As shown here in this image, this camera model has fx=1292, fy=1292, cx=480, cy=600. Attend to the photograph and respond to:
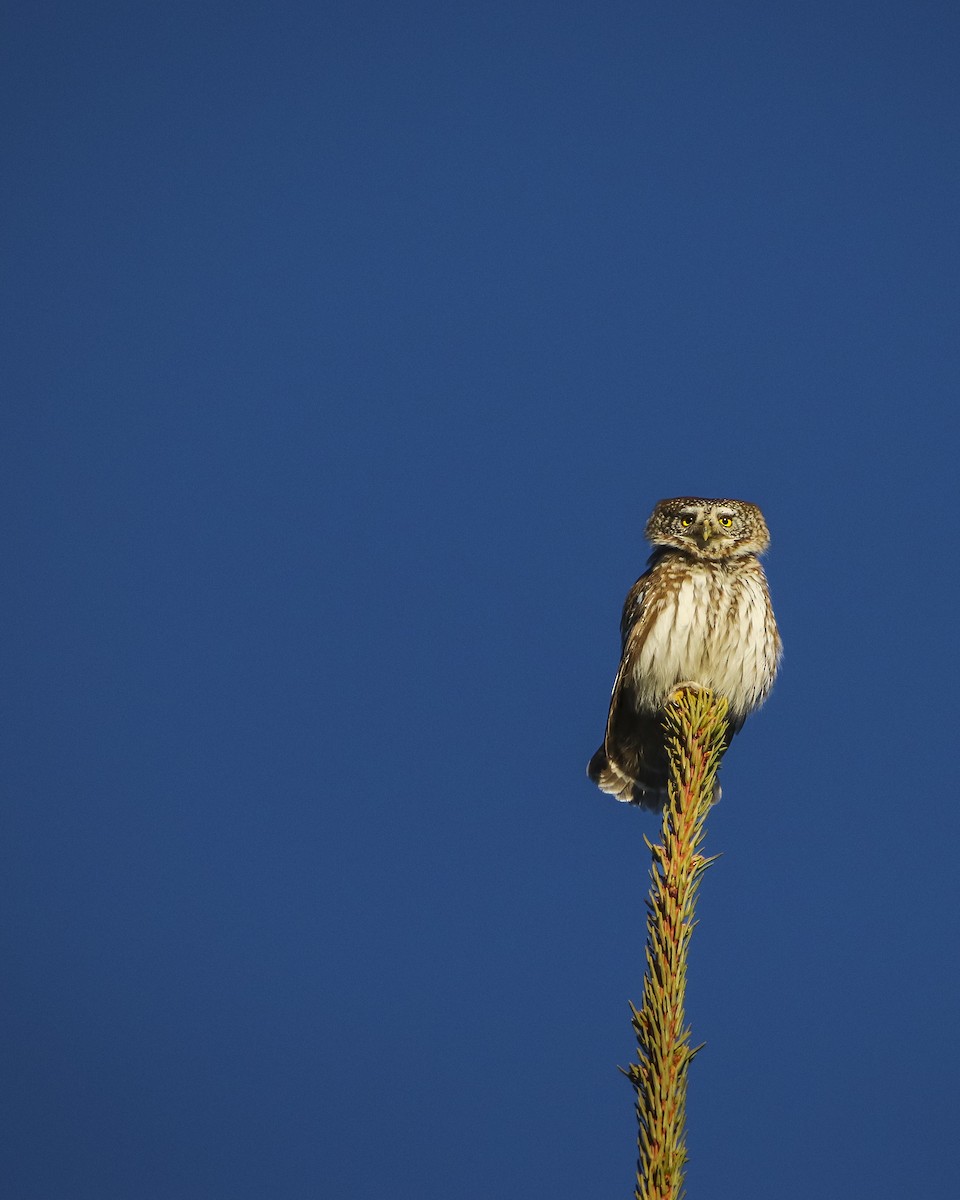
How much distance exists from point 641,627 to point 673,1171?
3999 mm

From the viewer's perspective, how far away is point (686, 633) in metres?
6.27

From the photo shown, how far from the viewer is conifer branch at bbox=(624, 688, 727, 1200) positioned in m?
2.59

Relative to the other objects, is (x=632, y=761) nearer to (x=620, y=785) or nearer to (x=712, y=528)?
(x=620, y=785)

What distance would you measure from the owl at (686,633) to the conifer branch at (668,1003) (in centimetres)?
261

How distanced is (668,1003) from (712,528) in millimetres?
4070

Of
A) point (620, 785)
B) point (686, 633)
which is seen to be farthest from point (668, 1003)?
point (620, 785)

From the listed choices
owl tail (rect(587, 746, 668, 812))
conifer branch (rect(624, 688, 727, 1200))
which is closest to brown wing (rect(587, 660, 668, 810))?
owl tail (rect(587, 746, 668, 812))

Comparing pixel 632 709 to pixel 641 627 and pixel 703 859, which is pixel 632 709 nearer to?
pixel 641 627

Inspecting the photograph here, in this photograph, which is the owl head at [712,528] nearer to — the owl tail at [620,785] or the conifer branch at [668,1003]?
the owl tail at [620,785]

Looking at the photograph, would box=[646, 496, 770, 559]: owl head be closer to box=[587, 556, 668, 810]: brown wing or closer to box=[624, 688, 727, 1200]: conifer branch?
box=[587, 556, 668, 810]: brown wing

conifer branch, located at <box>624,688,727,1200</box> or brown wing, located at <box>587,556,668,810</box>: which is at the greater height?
brown wing, located at <box>587,556,668,810</box>

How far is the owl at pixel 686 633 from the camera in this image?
628 centimetres

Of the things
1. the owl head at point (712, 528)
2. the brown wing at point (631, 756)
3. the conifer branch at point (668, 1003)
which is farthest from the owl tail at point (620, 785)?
the conifer branch at point (668, 1003)

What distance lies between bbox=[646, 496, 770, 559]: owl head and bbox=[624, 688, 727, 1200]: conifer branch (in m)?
3.06
